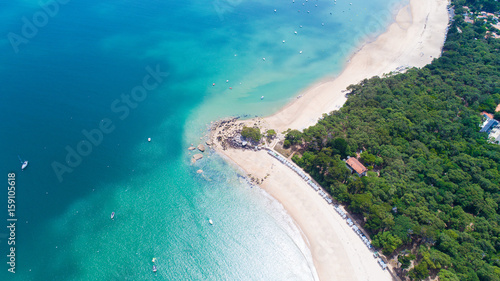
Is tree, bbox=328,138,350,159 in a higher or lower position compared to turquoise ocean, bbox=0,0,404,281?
higher

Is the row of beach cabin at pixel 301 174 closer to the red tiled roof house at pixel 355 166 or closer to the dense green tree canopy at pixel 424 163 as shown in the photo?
the dense green tree canopy at pixel 424 163

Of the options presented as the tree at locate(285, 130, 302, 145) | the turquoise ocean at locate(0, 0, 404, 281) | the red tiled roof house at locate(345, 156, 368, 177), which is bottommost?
the turquoise ocean at locate(0, 0, 404, 281)

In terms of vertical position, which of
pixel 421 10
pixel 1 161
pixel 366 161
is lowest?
pixel 1 161

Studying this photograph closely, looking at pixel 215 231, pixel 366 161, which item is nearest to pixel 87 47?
pixel 215 231

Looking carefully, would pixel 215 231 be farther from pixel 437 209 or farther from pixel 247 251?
pixel 437 209

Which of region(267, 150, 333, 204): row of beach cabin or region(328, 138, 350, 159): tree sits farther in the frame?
region(328, 138, 350, 159): tree

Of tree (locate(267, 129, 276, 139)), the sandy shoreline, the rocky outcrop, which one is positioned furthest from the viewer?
tree (locate(267, 129, 276, 139))

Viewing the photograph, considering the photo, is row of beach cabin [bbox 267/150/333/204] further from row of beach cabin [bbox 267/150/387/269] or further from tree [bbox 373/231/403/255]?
tree [bbox 373/231/403/255]

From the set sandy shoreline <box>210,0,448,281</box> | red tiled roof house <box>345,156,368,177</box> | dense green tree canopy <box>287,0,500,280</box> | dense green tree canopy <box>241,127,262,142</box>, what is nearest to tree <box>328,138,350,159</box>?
dense green tree canopy <box>287,0,500,280</box>
